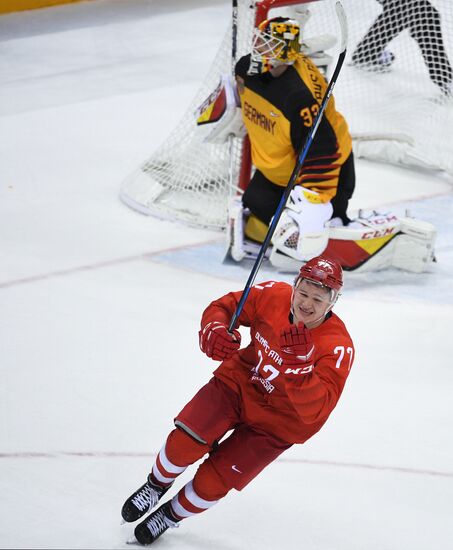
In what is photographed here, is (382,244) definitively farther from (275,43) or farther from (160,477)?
(160,477)

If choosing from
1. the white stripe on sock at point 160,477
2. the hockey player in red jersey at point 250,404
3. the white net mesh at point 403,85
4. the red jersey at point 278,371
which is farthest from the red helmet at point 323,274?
the white net mesh at point 403,85

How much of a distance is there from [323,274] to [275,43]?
6.08 feet

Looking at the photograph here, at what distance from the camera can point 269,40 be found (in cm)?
385

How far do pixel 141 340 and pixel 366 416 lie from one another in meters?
0.83

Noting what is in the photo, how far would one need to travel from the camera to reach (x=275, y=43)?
12.7 feet

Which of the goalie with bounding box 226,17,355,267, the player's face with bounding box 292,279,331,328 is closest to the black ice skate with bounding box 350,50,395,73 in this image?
the goalie with bounding box 226,17,355,267

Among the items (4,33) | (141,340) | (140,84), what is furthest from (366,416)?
(4,33)

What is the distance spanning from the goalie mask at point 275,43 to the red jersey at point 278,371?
1.67 m

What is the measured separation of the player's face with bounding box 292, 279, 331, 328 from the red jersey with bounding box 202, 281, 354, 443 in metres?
0.06

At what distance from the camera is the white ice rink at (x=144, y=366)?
2553mm

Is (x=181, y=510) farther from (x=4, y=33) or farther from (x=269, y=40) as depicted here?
(x=4, y=33)

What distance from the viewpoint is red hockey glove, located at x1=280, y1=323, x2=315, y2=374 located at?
2.07 metres

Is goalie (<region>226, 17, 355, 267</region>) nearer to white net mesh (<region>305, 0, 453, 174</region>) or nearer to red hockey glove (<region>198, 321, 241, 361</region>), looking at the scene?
white net mesh (<region>305, 0, 453, 174</region>)

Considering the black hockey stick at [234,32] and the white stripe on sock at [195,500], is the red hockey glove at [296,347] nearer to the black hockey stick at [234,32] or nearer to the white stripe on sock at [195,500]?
the white stripe on sock at [195,500]
